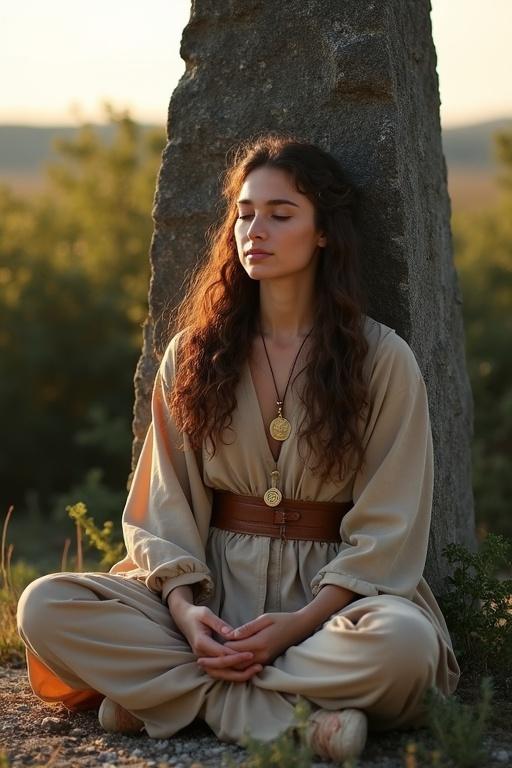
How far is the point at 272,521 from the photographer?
4.13m

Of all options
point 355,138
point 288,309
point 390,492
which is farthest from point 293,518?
point 355,138

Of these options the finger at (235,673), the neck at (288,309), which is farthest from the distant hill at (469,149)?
the finger at (235,673)

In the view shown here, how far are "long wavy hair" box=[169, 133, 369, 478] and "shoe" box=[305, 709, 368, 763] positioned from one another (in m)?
0.88

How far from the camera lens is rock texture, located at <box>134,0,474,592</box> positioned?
4.53m

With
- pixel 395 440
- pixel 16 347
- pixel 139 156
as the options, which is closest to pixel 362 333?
pixel 395 440

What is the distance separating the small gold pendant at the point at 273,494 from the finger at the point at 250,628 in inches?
18.3

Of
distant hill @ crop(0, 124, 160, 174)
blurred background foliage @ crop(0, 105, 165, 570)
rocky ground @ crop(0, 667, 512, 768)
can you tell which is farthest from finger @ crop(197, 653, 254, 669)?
distant hill @ crop(0, 124, 160, 174)

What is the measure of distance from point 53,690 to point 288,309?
1610 millimetres

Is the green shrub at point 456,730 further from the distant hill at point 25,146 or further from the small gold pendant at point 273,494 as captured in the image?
the distant hill at point 25,146

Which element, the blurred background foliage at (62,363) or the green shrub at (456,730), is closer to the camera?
the green shrub at (456,730)

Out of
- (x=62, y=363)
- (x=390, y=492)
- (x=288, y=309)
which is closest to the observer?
(x=390, y=492)

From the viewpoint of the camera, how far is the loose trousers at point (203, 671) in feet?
11.7

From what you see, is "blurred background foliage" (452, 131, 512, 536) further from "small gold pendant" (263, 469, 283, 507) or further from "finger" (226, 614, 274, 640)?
"finger" (226, 614, 274, 640)

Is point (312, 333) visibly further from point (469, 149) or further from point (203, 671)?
point (469, 149)
